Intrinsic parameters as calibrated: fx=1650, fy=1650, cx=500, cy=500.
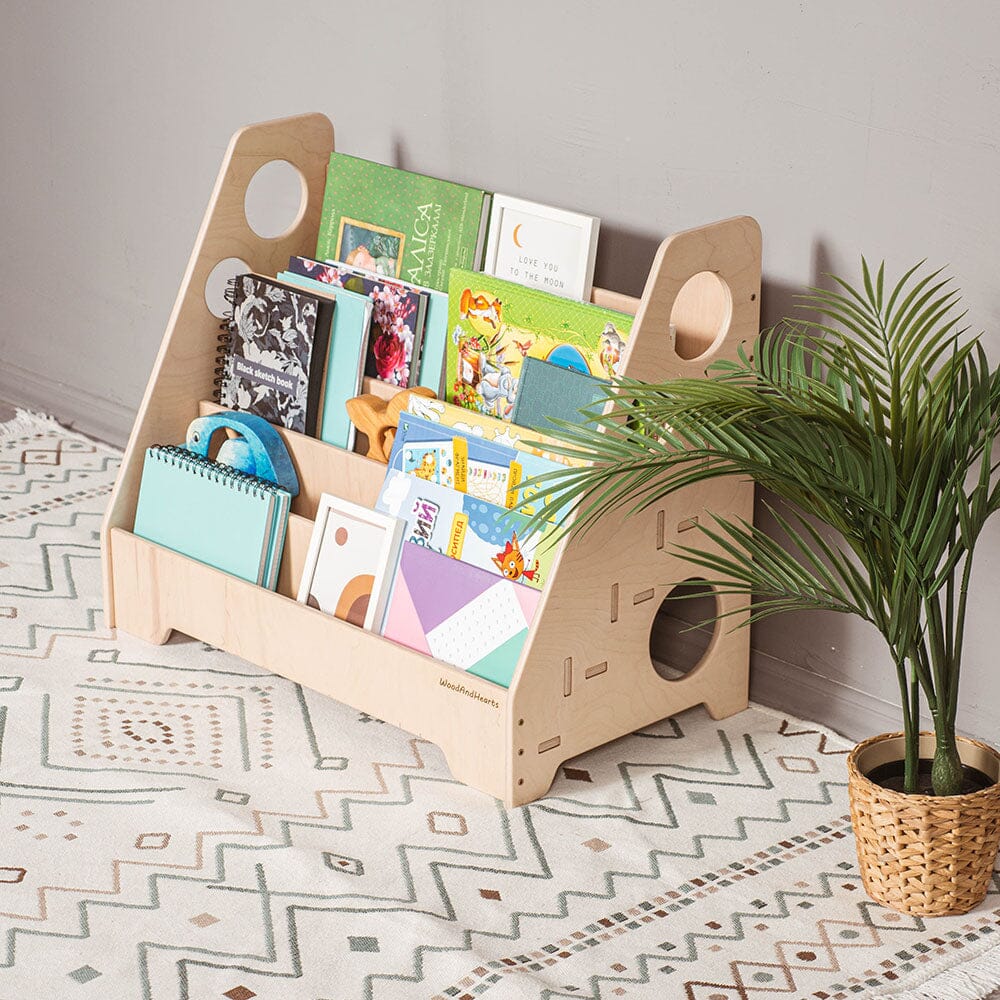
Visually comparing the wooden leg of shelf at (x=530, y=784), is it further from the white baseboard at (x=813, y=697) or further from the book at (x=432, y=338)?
the book at (x=432, y=338)

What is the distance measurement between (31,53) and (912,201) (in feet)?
6.71

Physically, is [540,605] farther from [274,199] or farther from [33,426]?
[33,426]

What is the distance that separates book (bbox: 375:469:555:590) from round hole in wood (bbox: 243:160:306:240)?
0.78 meters

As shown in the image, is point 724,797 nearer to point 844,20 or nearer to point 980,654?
point 980,654

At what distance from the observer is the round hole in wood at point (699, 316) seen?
229cm

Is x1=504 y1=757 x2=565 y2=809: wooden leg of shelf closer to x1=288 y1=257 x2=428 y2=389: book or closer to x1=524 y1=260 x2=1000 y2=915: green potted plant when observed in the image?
x1=524 y1=260 x2=1000 y2=915: green potted plant

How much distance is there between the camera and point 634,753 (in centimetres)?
236

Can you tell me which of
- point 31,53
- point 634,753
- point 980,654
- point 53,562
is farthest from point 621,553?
point 31,53

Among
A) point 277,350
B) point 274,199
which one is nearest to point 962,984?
point 277,350

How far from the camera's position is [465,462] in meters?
2.28

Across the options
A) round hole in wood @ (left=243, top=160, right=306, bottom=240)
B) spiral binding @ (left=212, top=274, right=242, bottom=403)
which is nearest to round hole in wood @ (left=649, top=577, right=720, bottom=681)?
spiral binding @ (left=212, top=274, right=242, bottom=403)

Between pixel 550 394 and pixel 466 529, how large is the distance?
0.22 metres

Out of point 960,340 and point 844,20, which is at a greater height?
point 844,20

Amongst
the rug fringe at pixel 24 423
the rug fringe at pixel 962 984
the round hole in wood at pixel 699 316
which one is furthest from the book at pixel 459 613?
the rug fringe at pixel 24 423
